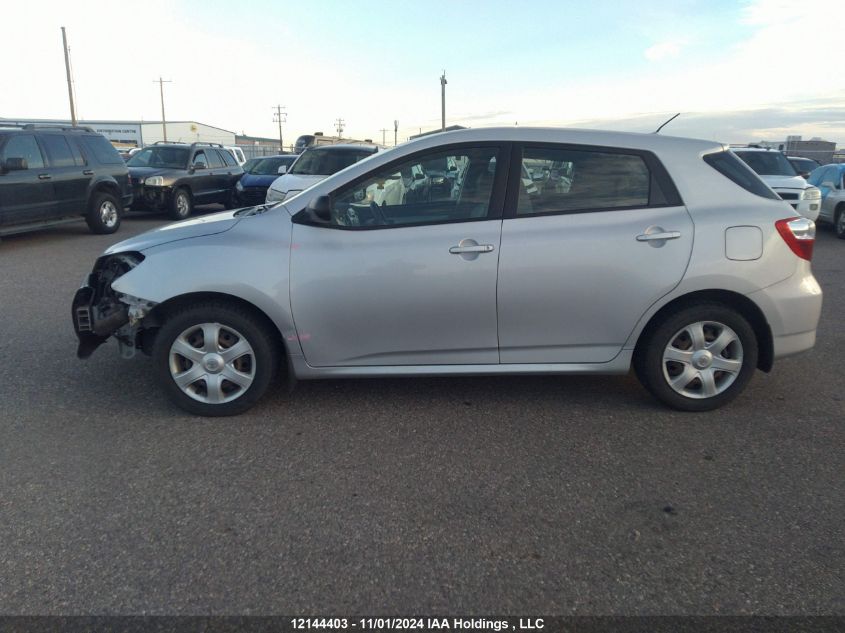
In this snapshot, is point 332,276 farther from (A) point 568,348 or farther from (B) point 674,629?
(B) point 674,629

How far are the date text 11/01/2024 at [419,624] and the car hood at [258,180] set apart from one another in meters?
14.4

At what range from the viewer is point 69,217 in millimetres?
11352

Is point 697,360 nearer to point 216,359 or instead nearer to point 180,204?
point 216,359

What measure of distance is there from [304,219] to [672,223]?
86.9 inches

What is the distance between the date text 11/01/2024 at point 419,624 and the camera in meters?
2.26

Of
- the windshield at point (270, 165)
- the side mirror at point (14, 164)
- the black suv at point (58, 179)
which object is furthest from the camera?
the windshield at point (270, 165)

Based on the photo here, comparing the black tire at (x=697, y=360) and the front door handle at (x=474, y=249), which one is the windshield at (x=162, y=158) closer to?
the front door handle at (x=474, y=249)

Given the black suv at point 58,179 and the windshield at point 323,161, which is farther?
the windshield at point 323,161

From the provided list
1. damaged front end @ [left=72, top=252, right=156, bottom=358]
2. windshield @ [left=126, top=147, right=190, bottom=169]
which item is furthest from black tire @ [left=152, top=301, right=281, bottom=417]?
windshield @ [left=126, top=147, right=190, bottom=169]

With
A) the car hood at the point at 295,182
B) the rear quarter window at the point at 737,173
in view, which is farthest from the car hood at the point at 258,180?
the rear quarter window at the point at 737,173

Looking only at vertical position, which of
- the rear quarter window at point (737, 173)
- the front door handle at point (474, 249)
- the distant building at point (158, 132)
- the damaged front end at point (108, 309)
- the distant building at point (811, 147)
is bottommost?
the damaged front end at point (108, 309)

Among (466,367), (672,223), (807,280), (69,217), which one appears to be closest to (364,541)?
(466,367)

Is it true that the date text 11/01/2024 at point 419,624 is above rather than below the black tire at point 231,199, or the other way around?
below

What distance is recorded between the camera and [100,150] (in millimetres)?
11938
